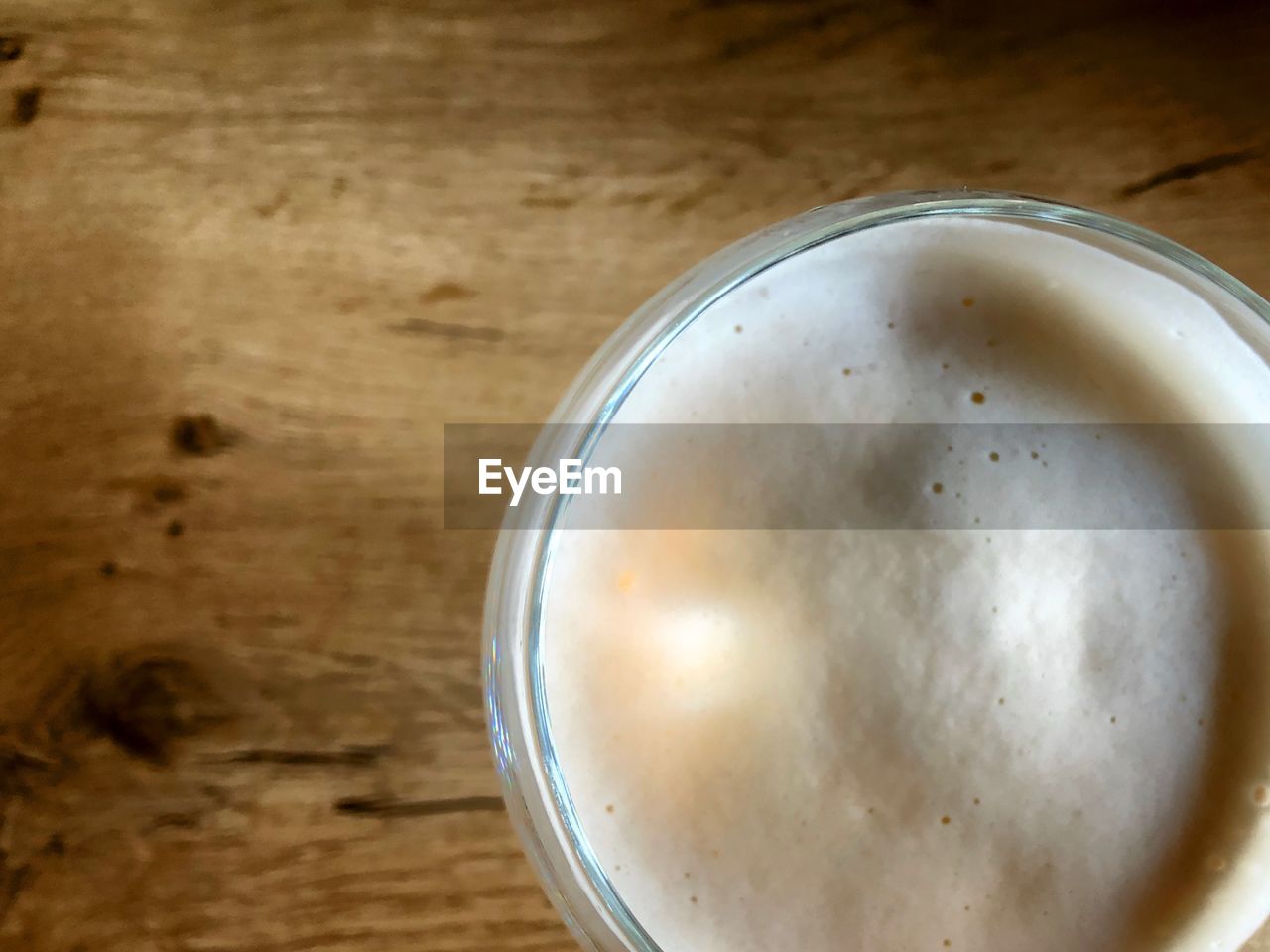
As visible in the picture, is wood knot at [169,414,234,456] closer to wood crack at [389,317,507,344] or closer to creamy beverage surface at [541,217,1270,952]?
wood crack at [389,317,507,344]

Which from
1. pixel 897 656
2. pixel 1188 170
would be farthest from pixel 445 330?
pixel 1188 170

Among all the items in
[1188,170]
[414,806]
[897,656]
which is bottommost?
[414,806]

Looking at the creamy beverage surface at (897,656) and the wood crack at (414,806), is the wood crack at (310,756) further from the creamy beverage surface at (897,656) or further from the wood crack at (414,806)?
the creamy beverage surface at (897,656)

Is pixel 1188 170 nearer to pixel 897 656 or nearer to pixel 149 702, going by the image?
pixel 897 656

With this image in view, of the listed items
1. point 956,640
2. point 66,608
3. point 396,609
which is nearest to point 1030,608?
point 956,640
